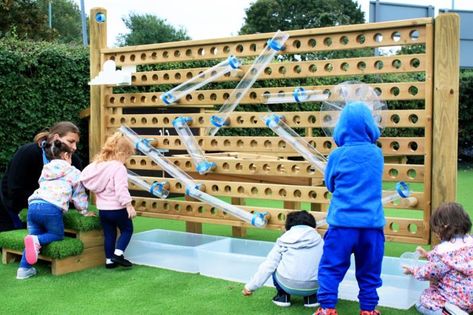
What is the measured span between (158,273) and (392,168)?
207 centimetres

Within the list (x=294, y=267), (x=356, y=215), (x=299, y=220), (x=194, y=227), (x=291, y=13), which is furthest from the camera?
(x=291, y=13)

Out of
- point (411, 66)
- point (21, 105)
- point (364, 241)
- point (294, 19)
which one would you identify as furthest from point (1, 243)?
point (294, 19)

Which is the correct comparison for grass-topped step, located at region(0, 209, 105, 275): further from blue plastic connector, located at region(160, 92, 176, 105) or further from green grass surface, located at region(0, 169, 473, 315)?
blue plastic connector, located at region(160, 92, 176, 105)

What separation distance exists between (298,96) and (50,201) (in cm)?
221

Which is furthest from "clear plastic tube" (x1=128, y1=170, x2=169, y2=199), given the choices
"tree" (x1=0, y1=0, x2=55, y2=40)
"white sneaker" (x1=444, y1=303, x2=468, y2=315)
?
"tree" (x1=0, y1=0, x2=55, y2=40)

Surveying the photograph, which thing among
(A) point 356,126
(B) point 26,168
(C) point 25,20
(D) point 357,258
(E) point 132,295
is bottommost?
(E) point 132,295

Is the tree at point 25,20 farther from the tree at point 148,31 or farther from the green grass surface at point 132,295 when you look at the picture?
the tree at point 148,31

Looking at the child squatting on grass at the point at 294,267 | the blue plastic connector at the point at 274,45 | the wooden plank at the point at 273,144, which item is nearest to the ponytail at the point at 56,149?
the wooden plank at the point at 273,144

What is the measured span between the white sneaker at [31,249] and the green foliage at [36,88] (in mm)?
2200

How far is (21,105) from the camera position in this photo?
258 inches

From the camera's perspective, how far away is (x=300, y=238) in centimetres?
385

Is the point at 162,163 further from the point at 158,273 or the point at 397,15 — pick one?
the point at 397,15

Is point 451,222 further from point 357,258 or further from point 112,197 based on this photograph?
point 112,197

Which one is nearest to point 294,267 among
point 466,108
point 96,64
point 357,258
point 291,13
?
point 357,258
